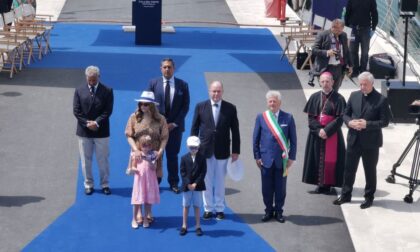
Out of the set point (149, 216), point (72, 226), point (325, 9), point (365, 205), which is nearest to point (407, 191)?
point (365, 205)

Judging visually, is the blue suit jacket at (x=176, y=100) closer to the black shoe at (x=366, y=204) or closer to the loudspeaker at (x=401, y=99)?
the black shoe at (x=366, y=204)

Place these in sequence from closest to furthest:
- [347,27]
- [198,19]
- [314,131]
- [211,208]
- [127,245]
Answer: [127,245] → [211,208] → [314,131] → [347,27] → [198,19]

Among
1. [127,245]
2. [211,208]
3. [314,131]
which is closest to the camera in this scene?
[127,245]

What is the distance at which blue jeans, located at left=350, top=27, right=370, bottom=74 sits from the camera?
19312 millimetres

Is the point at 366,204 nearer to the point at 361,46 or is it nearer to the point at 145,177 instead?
the point at 145,177

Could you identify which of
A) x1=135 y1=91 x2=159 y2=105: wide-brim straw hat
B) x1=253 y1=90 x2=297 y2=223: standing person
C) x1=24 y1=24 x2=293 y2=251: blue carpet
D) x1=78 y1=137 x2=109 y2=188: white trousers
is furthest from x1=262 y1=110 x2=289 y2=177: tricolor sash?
x1=78 y1=137 x2=109 y2=188: white trousers

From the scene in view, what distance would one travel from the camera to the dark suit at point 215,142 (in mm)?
11633

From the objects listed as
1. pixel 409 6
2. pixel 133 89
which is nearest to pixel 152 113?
pixel 133 89

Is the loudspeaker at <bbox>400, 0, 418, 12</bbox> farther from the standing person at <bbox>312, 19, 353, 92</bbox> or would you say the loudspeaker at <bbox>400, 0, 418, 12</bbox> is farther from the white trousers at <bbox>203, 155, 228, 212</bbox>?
the white trousers at <bbox>203, 155, 228, 212</bbox>

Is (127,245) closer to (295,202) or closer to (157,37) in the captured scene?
(295,202)

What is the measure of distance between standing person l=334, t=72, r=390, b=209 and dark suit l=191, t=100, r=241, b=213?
5.50 ft

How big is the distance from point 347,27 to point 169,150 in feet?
28.0

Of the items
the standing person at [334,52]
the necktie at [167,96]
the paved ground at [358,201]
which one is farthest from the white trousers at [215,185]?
the standing person at [334,52]

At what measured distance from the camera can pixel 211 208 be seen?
11.8 m
